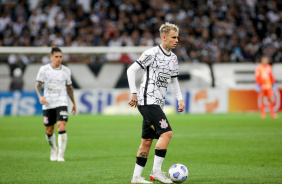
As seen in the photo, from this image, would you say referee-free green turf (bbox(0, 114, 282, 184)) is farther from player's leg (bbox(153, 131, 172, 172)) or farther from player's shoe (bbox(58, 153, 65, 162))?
player's leg (bbox(153, 131, 172, 172))

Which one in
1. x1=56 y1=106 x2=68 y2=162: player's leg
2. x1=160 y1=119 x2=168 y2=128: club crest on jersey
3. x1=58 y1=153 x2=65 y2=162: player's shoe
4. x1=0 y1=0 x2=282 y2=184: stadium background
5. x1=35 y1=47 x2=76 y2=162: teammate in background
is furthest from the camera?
x1=0 y1=0 x2=282 y2=184: stadium background

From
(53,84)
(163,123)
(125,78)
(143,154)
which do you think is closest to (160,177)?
(143,154)

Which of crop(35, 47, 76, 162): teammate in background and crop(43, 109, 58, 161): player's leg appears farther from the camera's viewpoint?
crop(43, 109, 58, 161): player's leg

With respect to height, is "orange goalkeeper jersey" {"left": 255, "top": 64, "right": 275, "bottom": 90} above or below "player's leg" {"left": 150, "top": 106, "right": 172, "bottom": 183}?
above

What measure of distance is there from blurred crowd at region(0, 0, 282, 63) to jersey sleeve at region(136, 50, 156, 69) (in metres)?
19.2

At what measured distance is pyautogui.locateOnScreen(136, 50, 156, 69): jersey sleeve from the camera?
739 cm

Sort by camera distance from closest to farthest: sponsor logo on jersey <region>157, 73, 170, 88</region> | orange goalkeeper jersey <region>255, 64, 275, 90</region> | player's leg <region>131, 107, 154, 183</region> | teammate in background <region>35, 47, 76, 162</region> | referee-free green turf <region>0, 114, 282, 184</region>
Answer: player's leg <region>131, 107, 154, 183</region>
sponsor logo on jersey <region>157, 73, 170, 88</region>
referee-free green turf <region>0, 114, 282, 184</region>
teammate in background <region>35, 47, 76, 162</region>
orange goalkeeper jersey <region>255, 64, 275, 90</region>

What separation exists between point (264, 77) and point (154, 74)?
644 inches

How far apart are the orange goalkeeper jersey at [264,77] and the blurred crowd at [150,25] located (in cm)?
496

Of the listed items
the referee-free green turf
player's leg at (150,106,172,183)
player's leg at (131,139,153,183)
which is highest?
player's leg at (150,106,172,183)

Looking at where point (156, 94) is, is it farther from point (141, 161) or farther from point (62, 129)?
point (62, 129)

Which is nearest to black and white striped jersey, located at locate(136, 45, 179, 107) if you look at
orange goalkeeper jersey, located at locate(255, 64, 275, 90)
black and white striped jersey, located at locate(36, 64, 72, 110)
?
black and white striped jersey, located at locate(36, 64, 72, 110)

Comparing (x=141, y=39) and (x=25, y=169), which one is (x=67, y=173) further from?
(x=141, y=39)

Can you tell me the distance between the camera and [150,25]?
99.8ft
